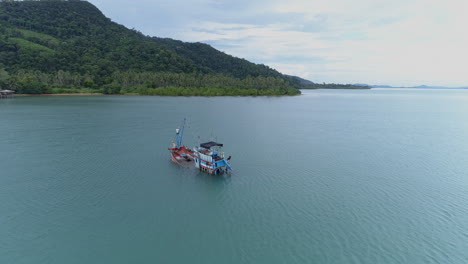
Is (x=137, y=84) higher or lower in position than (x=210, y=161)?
higher

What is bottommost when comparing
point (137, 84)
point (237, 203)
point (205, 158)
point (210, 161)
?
point (237, 203)

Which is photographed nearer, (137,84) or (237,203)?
(237,203)

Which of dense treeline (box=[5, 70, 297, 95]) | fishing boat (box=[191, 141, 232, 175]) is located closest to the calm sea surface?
fishing boat (box=[191, 141, 232, 175])

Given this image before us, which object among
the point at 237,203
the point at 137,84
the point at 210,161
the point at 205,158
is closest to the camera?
the point at 237,203

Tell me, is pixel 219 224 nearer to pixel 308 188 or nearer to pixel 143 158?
pixel 308 188

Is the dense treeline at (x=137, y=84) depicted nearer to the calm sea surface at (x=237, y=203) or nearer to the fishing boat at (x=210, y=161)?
the calm sea surface at (x=237, y=203)

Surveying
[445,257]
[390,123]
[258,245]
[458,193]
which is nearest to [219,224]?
[258,245]

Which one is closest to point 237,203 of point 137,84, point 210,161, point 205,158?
point 210,161

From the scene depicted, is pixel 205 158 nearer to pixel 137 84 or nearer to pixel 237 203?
pixel 237 203

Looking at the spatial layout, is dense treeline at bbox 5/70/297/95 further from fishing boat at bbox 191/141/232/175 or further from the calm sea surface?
fishing boat at bbox 191/141/232/175
